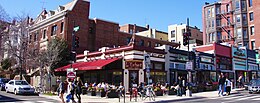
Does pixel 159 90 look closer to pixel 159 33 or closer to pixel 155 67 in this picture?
pixel 155 67

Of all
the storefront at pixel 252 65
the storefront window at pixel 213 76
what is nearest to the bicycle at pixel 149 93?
the storefront window at pixel 213 76

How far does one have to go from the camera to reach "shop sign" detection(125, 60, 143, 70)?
88.4ft

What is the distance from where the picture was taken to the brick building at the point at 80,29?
3862 cm

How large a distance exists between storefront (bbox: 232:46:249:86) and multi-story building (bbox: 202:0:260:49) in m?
13.1

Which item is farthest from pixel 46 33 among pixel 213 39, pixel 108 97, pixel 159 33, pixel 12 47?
pixel 213 39

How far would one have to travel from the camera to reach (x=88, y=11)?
41125mm

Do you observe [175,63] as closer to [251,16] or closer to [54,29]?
[54,29]

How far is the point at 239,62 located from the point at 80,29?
25901 millimetres

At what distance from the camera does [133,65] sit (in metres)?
27.1

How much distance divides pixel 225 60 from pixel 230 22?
23287mm

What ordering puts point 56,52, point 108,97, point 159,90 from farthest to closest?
point 56,52 → point 159,90 → point 108,97

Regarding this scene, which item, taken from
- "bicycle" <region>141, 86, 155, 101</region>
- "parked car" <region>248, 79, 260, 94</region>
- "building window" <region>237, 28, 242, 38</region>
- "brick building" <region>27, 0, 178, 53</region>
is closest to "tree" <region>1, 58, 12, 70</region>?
"brick building" <region>27, 0, 178, 53</region>

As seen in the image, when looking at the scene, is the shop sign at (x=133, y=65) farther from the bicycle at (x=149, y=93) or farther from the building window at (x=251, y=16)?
the building window at (x=251, y=16)

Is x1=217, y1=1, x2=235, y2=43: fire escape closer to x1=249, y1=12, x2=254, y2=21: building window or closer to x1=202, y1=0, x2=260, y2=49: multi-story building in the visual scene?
x1=202, y1=0, x2=260, y2=49: multi-story building
